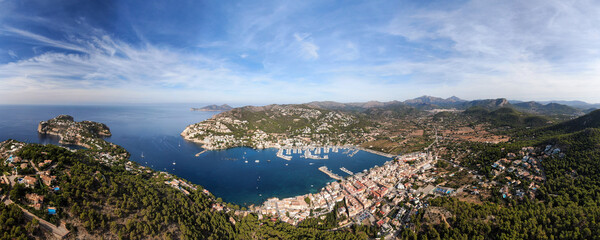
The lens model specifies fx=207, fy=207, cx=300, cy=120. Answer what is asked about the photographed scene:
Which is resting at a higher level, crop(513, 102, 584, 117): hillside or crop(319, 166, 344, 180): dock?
crop(513, 102, 584, 117): hillside

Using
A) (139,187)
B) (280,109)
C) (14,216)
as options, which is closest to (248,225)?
(139,187)

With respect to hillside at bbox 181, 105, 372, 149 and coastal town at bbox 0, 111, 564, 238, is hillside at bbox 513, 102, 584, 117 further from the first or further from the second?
coastal town at bbox 0, 111, 564, 238

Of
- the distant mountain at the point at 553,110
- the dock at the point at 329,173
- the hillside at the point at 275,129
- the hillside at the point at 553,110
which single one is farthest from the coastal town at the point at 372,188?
the distant mountain at the point at 553,110

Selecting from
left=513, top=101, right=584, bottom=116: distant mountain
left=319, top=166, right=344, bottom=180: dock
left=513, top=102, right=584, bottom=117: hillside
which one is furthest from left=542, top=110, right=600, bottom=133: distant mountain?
left=513, top=101, right=584, bottom=116: distant mountain


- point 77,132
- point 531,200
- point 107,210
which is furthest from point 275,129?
point 531,200

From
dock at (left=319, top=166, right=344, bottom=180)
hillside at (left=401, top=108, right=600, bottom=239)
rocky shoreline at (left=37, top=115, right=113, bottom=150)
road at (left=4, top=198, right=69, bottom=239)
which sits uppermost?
rocky shoreline at (left=37, top=115, right=113, bottom=150)

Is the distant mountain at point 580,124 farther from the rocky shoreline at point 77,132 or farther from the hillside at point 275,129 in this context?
the rocky shoreline at point 77,132

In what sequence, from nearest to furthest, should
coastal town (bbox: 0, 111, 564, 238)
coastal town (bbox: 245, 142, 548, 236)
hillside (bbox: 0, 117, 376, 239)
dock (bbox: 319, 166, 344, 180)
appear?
hillside (bbox: 0, 117, 376, 239)
coastal town (bbox: 0, 111, 564, 238)
coastal town (bbox: 245, 142, 548, 236)
dock (bbox: 319, 166, 344, 180)

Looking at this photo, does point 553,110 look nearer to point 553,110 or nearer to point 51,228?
point 553,110

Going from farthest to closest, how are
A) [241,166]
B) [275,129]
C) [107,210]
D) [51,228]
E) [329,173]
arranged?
[275,129]
[241,166]
[329,173]
[107,210]
[51,228]

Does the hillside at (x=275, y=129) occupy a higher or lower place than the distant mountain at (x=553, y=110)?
lower

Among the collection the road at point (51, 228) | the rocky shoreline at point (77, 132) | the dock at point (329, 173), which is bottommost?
the dock at point (329, 173)

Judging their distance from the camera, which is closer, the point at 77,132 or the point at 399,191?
the point at 399,191

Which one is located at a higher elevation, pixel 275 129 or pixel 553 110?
pixel 553 110
